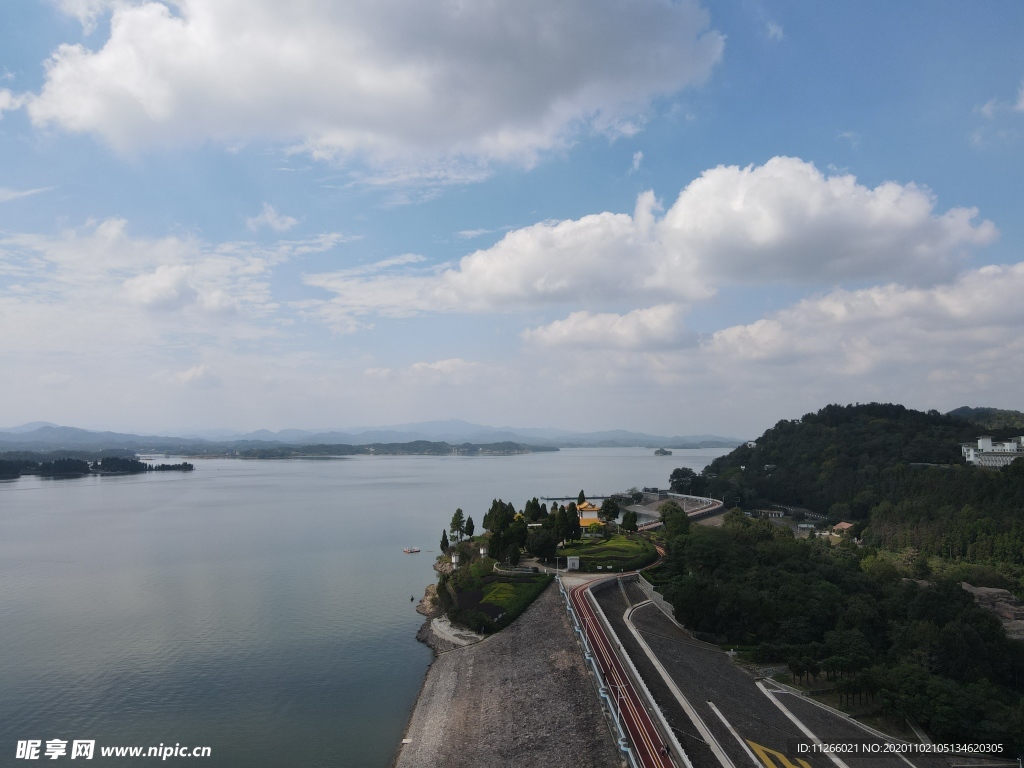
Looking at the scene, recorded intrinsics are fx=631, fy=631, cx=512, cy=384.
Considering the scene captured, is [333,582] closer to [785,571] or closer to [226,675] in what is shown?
[226,675]

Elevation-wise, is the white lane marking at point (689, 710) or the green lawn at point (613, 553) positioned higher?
the green lawn at point (613, 553)

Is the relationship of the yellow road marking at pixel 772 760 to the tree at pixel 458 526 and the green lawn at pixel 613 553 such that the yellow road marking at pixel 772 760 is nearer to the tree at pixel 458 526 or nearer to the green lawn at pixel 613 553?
the green lawn at pixel 613 553

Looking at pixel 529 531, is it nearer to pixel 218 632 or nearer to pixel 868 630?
pixel 218 632

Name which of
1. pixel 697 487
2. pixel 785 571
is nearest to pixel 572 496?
pixel 697 487

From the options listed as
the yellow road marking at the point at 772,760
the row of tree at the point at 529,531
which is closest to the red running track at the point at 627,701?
the yellow road marking at the point at 772,760

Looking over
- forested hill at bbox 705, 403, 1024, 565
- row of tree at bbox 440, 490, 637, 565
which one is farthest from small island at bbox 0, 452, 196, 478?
forested hill at bbox 705, 403, 1024, 565

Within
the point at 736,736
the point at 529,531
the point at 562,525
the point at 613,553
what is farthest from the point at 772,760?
the point at 529,531

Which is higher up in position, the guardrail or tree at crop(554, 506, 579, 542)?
tree at crop(554, 506, 579, 542)

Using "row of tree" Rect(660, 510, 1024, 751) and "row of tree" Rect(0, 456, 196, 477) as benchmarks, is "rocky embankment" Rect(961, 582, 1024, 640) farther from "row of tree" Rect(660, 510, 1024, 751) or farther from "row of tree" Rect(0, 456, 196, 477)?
"row of tree" Rect(0, 456, 196, 477)

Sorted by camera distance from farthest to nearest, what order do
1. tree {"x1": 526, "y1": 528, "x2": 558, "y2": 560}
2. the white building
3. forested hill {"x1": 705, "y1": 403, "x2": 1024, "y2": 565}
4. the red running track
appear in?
the white building → forested hill {"x1": 705, "y1": 403, "x2": 1024, "y2": 565} → tree {"x1": 526, "y1": 528, "x2": 558, "y2": 560} → the red running track
